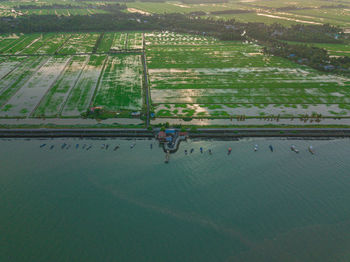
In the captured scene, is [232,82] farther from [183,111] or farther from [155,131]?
[155,131]

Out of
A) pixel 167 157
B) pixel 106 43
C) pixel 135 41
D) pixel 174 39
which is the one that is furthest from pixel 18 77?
pixel 174 39

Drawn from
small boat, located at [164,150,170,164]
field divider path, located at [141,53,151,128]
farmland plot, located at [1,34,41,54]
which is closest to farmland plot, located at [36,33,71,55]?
farmland plot, located at [1,34,41,54]

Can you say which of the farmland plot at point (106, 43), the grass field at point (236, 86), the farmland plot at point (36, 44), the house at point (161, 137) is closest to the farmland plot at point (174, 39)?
the grass field at point (236, 86)

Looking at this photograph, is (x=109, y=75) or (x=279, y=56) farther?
(x=279, y=56)

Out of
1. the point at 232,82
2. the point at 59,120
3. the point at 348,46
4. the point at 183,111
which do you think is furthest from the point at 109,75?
the point at 348,46

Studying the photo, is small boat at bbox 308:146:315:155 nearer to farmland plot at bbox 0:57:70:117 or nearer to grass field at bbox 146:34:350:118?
grass field at bbox 146:34:350:118

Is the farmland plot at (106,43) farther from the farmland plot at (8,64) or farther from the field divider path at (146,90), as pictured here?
the farmland plot at (8,64)

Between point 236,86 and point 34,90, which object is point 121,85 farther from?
point 236,86
